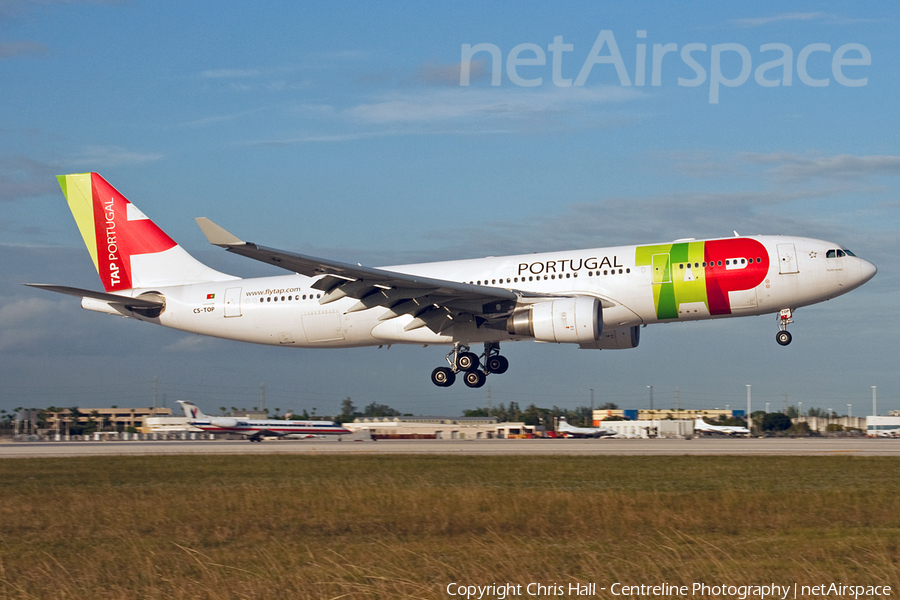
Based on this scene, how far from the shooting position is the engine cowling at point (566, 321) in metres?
32.6

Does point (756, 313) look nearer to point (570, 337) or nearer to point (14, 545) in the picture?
point (570, 337)

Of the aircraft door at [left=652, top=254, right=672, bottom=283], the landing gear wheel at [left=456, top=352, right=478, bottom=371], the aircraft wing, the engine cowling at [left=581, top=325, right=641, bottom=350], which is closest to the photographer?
the aircraft wing

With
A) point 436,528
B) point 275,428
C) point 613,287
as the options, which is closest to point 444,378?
point 613,287

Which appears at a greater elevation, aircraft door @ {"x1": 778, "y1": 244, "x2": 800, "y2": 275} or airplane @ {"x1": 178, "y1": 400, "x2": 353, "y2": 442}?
aircraft door @ {"x1": 778, "y1": 244, "x2": 800, "y2": 275}

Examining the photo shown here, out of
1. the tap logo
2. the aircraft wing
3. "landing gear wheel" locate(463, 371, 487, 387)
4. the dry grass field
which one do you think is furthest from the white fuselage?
the dry grass field

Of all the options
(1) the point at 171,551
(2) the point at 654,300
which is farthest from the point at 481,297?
(1) the point at 171,551

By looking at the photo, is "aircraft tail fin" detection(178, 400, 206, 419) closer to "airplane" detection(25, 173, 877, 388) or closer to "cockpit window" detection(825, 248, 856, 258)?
"airplane" detection(25, 173, 877, 388)

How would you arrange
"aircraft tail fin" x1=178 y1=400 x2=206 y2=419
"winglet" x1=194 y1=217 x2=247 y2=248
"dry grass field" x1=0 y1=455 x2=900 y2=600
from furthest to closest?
1. "aircraft tail fin" x1=178 y1=400 x2=206 y2=419
2. "winglet" x1=194 y1=217 x2=247 y2=248
3. "dry grass field" x1=0 y1=455 x2=900 y2=600

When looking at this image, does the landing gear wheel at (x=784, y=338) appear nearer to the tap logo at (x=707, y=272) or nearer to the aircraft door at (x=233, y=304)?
the tap logo at (x=707, y=272)

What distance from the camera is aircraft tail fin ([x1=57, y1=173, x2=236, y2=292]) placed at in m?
40.9

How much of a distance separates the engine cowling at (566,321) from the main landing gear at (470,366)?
4388 mm

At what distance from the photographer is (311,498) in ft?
64.6

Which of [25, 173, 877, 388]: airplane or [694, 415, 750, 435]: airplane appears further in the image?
[694, 415, 750, 435]: airplane

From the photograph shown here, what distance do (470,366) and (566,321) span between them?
6303mm
